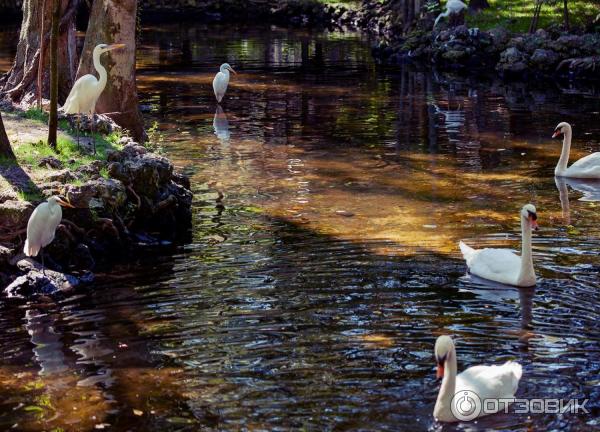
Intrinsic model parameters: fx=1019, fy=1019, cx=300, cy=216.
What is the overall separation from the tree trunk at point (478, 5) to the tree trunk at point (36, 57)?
20986 millimetres

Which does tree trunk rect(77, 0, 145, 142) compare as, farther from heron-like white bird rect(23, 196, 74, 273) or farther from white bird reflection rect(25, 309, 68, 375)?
white bird reflection rect(25, 309, 68, 375)

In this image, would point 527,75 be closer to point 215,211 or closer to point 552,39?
point 552,39

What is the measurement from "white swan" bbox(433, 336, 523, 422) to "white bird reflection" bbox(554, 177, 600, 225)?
A: 6639 millimetres

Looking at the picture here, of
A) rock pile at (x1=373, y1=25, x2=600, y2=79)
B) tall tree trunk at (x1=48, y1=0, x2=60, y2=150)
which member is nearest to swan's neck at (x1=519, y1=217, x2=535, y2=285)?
tall tree trunk at (x1=48, y1=0, x2=60, y2=150)

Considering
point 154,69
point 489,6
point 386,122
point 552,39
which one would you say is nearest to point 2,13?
point 154,69

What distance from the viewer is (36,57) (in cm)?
1709

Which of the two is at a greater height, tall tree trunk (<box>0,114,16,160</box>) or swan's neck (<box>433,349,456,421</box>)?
tall tree trunk (<box>0,114,16,160</box>)

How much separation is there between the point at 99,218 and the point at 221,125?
9.16 m

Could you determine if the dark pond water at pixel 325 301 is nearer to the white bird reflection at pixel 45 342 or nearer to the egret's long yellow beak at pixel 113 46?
the white bird reflection at pixel 45 342

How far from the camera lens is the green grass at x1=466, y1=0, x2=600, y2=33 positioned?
3229 centimetres

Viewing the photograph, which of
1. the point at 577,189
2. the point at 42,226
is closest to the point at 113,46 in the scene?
the point at 42,226

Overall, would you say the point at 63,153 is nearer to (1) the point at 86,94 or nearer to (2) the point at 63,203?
(1) the point at 86,94

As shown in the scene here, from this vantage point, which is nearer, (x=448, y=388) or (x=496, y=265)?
(x=448, y=388)

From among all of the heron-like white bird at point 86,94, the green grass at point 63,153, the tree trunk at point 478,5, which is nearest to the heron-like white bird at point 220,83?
the heron-like white bird at point 86,94
